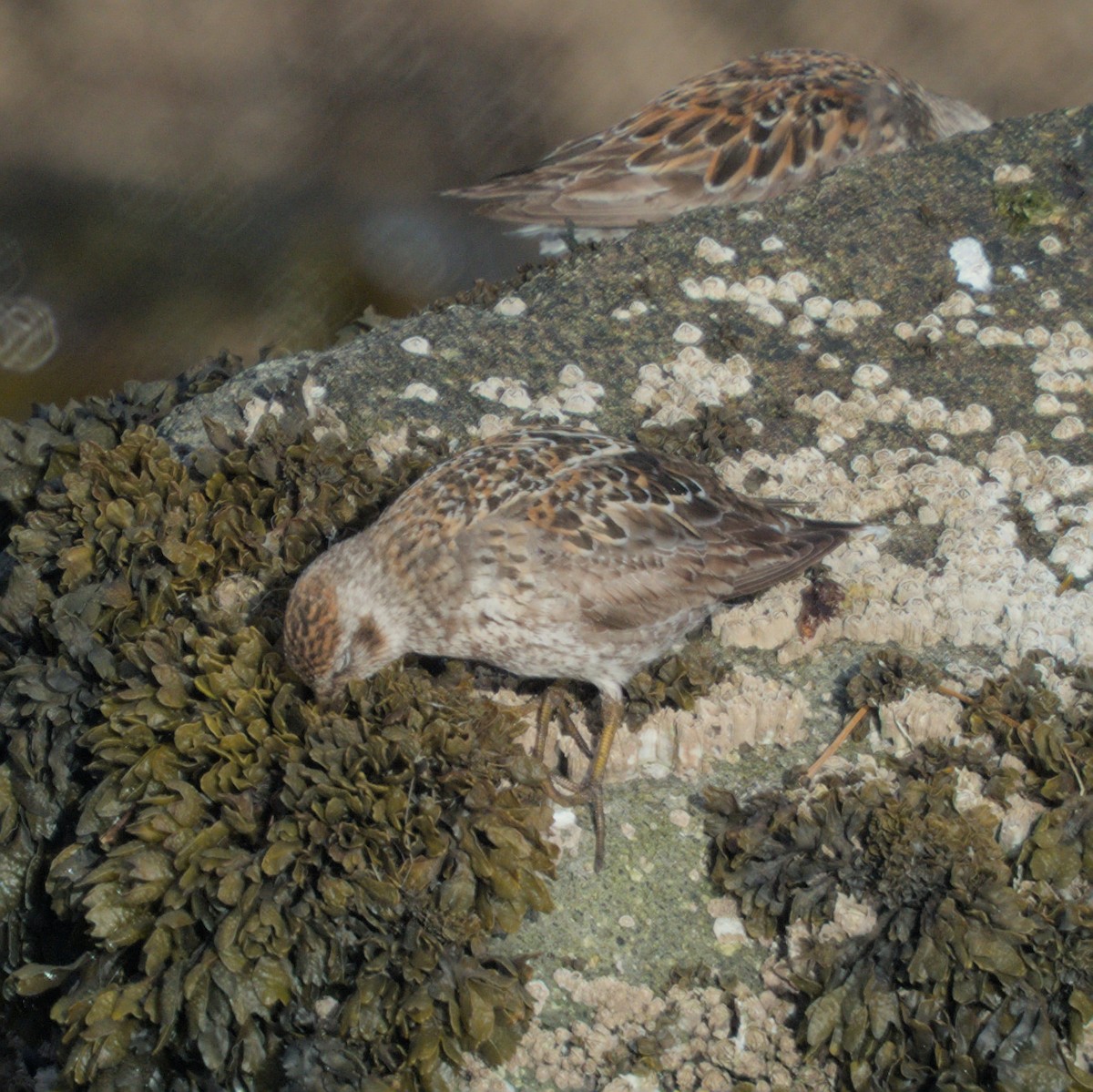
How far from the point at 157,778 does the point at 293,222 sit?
300 inches

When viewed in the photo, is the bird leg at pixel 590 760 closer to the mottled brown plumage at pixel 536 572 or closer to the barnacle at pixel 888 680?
the mottled brown plumage at pixel 536 572

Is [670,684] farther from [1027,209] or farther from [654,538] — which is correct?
[1027,209]

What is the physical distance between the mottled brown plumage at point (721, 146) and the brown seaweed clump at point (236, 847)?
3521 millimetres

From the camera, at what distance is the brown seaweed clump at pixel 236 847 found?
4348mm

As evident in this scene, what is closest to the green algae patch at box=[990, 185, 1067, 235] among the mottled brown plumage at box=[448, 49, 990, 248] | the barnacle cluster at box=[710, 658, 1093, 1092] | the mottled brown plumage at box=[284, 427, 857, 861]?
the mottled brown plumage at box=[448, 49, 990, 248]

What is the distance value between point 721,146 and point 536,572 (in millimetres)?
3951

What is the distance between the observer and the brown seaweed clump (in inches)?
171

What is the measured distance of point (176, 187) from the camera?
11.3 meters

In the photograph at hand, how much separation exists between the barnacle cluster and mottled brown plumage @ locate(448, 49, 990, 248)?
3.81 meters

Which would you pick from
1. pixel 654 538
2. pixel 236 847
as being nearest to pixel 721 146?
pixel 654 538

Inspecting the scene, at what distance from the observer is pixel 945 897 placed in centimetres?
442

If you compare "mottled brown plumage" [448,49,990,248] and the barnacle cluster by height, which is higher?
"mottled brown plumage" [448,49,990,248]

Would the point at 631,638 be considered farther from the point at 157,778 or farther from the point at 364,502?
the point at 157,778

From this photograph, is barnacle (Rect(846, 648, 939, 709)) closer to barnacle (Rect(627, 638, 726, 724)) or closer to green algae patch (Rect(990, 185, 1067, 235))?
barnacle (Rect(627, 638, 726, 724))
